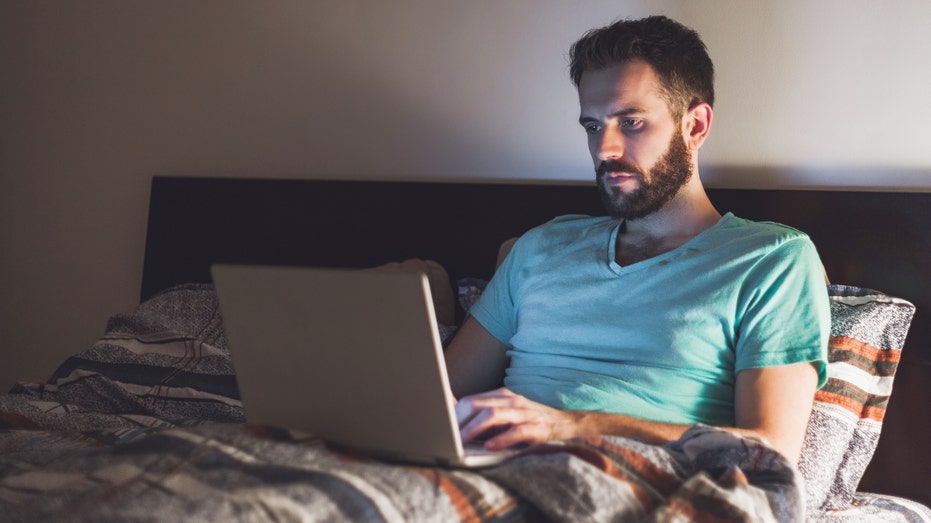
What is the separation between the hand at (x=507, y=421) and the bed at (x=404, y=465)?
5.2 inches

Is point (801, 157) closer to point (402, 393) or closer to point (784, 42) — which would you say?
point (784, 42)

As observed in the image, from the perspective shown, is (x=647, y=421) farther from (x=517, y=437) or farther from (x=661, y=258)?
(x=661, y=258)

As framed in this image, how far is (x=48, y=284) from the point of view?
271 centimetres

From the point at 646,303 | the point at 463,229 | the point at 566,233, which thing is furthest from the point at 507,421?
the point at 463,229

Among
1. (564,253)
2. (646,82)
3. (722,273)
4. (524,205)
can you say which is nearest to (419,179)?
(524,205)

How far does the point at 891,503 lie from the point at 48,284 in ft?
7.67

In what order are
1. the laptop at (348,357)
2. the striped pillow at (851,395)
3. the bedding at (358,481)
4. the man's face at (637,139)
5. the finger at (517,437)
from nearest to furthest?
the bedding at (358,481) < the laptop at (348,357) < the finger at (517,437) < the striped pillow at (851,395) < the man's face at (637,139)

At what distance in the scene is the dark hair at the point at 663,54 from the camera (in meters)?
1.53

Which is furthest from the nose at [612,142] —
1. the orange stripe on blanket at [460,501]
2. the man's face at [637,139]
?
the orange stripe on blanket at [460,501]

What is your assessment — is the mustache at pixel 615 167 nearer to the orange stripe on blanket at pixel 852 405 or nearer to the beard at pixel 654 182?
the beard at pixel 654 182

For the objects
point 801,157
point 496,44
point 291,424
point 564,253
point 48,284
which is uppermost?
point 496,44

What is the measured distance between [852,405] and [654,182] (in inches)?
18.8

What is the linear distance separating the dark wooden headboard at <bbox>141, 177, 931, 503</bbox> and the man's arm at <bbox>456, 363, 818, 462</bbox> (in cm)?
41

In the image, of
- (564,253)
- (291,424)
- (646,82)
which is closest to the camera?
(291,424)
